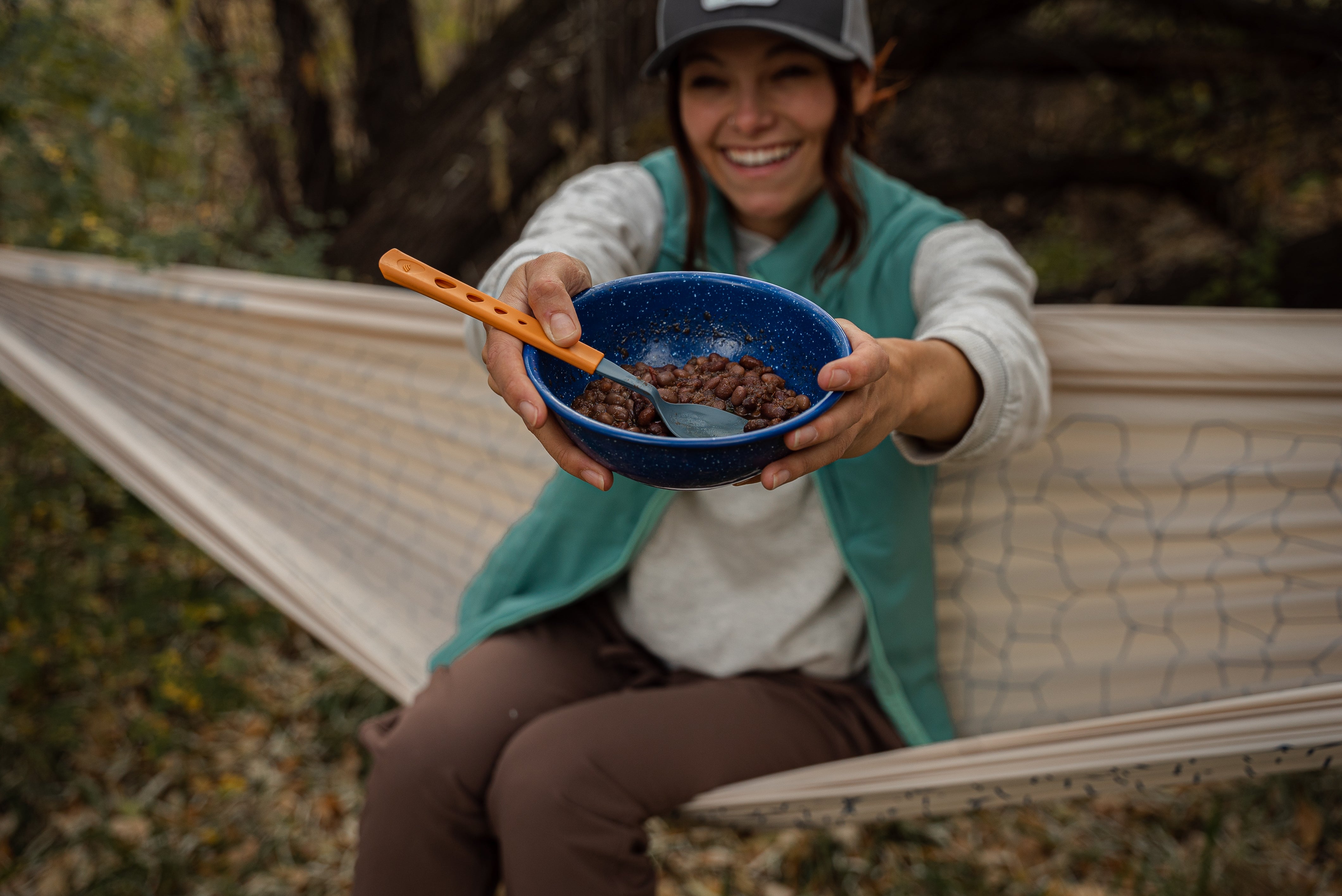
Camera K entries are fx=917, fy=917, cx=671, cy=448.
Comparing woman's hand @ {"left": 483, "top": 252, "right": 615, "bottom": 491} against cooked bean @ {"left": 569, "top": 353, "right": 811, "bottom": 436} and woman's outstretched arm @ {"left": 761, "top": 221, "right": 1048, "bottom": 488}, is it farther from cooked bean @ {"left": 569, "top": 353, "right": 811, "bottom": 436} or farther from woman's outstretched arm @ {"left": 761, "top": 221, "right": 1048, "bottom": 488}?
woman's outstretched arm @ {"left": 761, "top": 221, "right": 1048, "bottom": 488}

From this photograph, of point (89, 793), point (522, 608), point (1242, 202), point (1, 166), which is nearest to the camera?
point (522, 608)

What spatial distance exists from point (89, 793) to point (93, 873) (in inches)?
8.4

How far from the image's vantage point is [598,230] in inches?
48.3

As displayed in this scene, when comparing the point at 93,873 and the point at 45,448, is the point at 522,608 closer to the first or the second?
the point at 93,873

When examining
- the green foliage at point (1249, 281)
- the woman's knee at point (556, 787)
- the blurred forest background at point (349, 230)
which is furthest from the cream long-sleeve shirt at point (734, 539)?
the green foliage at point (1249, 281)

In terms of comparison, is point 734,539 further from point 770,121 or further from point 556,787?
point 770,121

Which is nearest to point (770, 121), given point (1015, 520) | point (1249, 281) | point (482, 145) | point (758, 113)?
point (758, 113)

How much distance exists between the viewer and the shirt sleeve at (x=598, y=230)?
1141 mm

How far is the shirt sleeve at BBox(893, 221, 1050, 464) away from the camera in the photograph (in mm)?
985

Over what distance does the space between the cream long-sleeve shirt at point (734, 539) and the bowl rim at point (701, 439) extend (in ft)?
0.78

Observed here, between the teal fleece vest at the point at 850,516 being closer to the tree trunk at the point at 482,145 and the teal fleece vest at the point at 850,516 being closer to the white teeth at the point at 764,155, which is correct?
the white teeth at the point at 764,155

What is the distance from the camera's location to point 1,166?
2.05 metres

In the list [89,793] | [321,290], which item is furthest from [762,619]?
[89,793]

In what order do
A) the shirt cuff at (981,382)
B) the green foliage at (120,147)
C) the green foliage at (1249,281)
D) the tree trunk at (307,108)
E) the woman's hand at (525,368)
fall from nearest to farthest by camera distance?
the woman's hand at (525,368) < the shirt cuff at (981,382) < the green foliage at (120,147) < the green foliage at (1249,281) < the tree trunk at (307,108)
